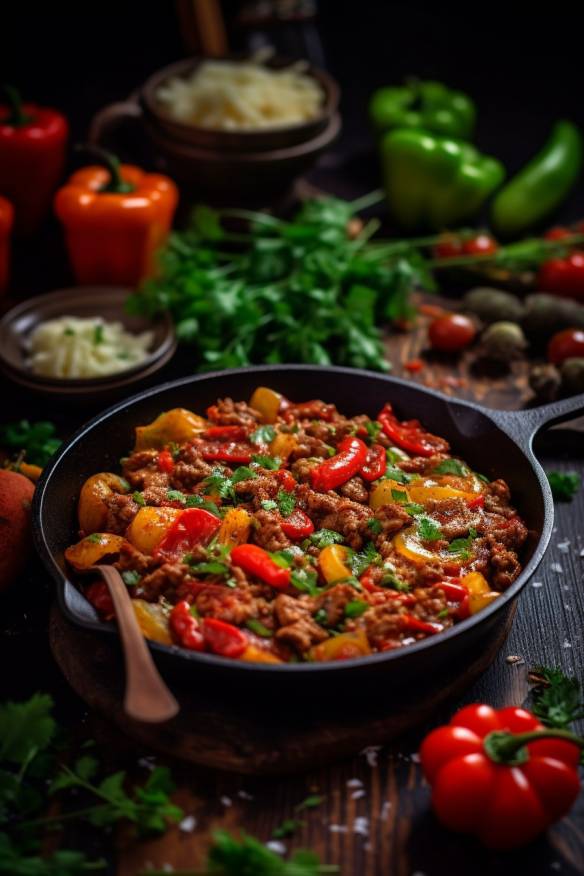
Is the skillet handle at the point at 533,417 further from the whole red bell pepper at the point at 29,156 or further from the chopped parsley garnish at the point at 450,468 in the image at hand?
the whole red bell pepper at the point at 29,156

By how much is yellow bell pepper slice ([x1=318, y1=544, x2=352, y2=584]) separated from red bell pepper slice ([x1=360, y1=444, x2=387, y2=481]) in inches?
22.1

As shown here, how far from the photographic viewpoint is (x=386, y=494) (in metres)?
4.62

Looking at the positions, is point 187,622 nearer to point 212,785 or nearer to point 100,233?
point 212,785

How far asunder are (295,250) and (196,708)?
3.66 m

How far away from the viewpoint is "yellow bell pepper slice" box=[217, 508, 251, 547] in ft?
14.1

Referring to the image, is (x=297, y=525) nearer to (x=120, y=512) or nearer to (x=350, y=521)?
(x=350, y=521)

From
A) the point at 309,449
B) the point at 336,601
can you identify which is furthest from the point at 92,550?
the point at 309,449

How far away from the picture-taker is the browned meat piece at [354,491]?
4633 millimetres

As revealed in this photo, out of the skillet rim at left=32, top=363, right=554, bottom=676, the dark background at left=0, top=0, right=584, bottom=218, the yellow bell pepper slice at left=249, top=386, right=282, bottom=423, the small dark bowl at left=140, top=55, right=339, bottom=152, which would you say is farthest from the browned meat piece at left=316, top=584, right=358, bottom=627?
the dark background at left=0, top=0, right=584, bottom=218

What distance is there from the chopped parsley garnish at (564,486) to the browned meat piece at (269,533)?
A: 1.86 metres

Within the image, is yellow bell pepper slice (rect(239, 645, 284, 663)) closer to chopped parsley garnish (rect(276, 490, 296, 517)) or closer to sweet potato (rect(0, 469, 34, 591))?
chopped parsley garnish (rect(276, 490, 296, 517))

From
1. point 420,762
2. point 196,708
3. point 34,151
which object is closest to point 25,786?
point 196,708

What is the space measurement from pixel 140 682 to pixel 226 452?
161 centimetres

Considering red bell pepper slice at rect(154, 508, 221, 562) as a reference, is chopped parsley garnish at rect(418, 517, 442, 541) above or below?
below
